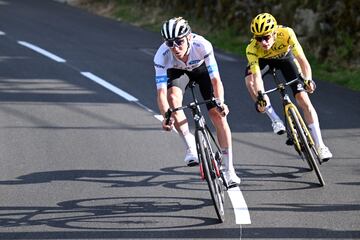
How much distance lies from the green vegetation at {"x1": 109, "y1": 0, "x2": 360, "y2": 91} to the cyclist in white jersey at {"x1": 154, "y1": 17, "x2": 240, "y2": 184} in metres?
8.17

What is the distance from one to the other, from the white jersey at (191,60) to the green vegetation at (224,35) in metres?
8.39

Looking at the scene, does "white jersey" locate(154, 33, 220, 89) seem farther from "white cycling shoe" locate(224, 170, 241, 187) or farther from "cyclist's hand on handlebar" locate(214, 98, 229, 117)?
"white cycling shoe" locate(224, 170, 241, 187)

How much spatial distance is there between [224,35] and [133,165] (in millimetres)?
12470

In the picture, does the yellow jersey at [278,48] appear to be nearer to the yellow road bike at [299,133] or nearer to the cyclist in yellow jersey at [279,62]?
the cyclist in yellow jersey at [279,62]

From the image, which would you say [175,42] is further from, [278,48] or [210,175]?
[278,48]

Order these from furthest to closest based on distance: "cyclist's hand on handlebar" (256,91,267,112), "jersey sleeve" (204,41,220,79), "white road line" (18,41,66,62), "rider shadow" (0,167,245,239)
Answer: "white road line" (18,41,66,62)
"cyclist's hand on handlebar" (256,91,267,112)
"jersey sleeve" (204,41,220,79)
"rider shadow" (0,167,245,239)

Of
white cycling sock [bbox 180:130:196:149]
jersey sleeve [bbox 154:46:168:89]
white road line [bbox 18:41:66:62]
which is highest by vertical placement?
white road line [bbox 18:41:66:62]

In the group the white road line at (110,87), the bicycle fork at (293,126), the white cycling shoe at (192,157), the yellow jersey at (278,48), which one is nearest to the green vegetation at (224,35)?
the white road line at (110,87)

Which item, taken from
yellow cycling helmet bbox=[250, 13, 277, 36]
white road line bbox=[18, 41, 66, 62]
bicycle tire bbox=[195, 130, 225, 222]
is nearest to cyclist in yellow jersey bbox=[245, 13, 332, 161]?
yellow cycling helmet bbox=[250, 13, 277, 36]

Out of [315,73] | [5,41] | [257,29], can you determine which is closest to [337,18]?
[315,73]

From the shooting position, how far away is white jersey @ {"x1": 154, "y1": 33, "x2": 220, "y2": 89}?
949 cm

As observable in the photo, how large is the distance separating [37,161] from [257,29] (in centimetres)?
326

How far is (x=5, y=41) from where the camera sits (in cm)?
2291

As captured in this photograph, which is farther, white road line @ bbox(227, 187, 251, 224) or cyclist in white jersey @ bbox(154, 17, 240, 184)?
cyclist in white jersey @ bbox(154, 17, 240, 184)
